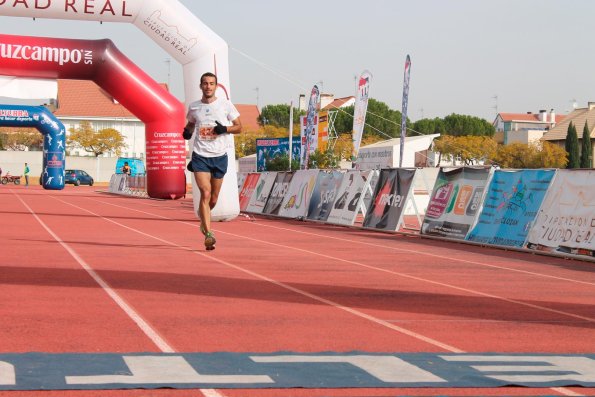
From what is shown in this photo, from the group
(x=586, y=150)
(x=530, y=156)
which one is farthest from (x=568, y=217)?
(x=530, y=156)

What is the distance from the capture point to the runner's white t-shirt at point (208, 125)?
14320 millimetres

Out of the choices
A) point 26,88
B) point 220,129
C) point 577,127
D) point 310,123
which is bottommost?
point 220,129

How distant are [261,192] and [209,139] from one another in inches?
749

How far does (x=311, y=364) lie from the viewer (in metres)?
6.06

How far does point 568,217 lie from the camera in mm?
16734

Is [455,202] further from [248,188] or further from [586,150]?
[586,150]

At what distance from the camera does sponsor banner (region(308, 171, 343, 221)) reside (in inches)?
1050

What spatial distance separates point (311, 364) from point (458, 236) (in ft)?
46.8

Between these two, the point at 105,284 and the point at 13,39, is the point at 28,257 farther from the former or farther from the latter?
the point at 13,39

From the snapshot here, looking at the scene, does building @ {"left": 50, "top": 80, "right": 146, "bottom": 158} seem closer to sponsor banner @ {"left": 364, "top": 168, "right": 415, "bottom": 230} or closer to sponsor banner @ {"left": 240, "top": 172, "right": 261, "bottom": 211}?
sponsor banner @ {"left": 240, "top": 172, "right": 261, "bottom": 211}

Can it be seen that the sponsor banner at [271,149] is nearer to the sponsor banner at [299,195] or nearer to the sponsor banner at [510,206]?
the sponsor banner at [299,195]

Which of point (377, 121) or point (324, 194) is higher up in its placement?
point (377, 121)

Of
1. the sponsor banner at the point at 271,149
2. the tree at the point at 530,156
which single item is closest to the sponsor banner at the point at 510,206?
the sponsor banner at the point at 271,149

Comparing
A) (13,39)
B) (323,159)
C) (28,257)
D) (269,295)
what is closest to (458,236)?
(28,257)
